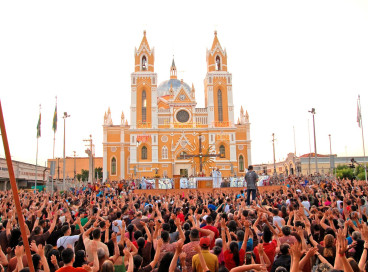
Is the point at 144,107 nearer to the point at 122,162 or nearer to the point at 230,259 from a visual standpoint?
the point at 122,162

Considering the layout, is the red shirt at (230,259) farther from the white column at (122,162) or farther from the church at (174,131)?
the white column at (122,162)

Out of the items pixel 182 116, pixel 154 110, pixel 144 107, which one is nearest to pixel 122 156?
pixel 144 107

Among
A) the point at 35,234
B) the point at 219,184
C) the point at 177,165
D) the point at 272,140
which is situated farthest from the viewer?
the point at 177,165

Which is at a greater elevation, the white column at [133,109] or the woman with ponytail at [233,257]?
the white column at [133,109]

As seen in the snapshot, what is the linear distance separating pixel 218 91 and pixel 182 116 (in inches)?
269

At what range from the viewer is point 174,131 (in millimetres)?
56156

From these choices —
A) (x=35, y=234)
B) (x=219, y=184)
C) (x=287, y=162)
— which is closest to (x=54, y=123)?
(x=219, y=184)

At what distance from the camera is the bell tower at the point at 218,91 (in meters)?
57.0

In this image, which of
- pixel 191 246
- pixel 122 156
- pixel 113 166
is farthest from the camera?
pixel 113 166

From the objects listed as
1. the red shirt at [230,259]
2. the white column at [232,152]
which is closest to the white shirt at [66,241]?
the red shirt at [230,259]

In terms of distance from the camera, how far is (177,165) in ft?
181

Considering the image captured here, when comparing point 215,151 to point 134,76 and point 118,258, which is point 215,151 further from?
point 118,258

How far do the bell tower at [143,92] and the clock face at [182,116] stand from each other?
3713 millimetres

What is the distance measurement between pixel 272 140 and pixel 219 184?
18312mm
